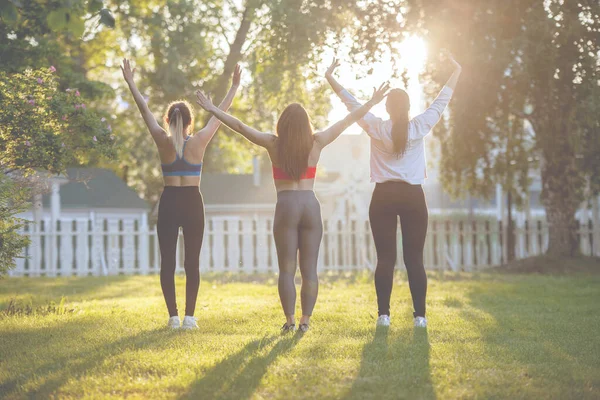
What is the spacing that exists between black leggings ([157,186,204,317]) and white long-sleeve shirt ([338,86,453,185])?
1504 millimetres

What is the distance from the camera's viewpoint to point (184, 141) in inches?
253

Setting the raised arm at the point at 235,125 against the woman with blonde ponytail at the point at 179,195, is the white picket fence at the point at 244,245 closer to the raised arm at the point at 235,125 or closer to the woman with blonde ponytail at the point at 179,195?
the woman with blonde ponytail at the point at 179,195

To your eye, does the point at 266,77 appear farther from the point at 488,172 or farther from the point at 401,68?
the point at 488,172

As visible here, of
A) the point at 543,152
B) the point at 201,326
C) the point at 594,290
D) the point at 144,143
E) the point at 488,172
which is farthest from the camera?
the point at 144,143

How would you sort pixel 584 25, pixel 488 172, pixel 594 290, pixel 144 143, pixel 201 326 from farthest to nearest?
pixel 144 143
pixel 488 172
pixel 584 25
pixel 594 290
pixel 201 326

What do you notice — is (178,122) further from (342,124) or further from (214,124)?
(342,124)

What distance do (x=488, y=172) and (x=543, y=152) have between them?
4.88ft

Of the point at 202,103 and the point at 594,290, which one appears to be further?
the point at 594,290

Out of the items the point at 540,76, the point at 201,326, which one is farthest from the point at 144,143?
the point at 201,326

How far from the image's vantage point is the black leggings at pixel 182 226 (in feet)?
20.7

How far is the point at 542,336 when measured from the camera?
6.34 meters

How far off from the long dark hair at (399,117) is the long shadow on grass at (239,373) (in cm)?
187

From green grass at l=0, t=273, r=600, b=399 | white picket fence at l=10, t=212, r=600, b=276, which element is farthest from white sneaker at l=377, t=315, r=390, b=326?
white picket fence at l=10, t=212, r=600, b=276

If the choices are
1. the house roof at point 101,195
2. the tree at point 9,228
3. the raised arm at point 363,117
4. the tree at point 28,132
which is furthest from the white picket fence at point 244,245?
the raised arm at point 363,117
